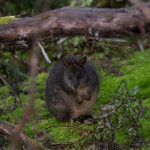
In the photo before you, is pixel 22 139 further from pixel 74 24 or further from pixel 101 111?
pixel 101 111

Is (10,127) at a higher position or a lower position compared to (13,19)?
lower

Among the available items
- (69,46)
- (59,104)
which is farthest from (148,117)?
(69,46)

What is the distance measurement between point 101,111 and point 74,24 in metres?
2.38

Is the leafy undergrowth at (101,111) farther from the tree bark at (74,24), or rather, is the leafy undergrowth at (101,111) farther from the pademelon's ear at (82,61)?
the tree bark at (74,24)

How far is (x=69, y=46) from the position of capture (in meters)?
12.8

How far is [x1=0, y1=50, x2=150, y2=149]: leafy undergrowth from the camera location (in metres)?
7.02

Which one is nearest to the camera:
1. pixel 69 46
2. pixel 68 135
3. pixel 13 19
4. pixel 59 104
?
pixel 13 19

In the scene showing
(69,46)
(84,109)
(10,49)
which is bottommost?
(69,46)

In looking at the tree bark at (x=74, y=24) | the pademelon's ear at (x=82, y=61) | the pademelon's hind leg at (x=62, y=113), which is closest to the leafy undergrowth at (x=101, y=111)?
the pademelon's hind leg at (x=62, y=113)

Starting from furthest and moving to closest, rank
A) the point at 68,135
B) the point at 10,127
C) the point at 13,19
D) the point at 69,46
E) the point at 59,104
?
the point at 69,46 < the point at 59,104 < the point at 68,135 < the point at 13,19 < the point at 10,127

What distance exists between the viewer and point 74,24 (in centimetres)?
680

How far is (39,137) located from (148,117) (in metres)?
1.62

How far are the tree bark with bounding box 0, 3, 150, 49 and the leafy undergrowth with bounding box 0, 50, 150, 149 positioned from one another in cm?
84

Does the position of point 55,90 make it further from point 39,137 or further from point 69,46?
point 69,46
